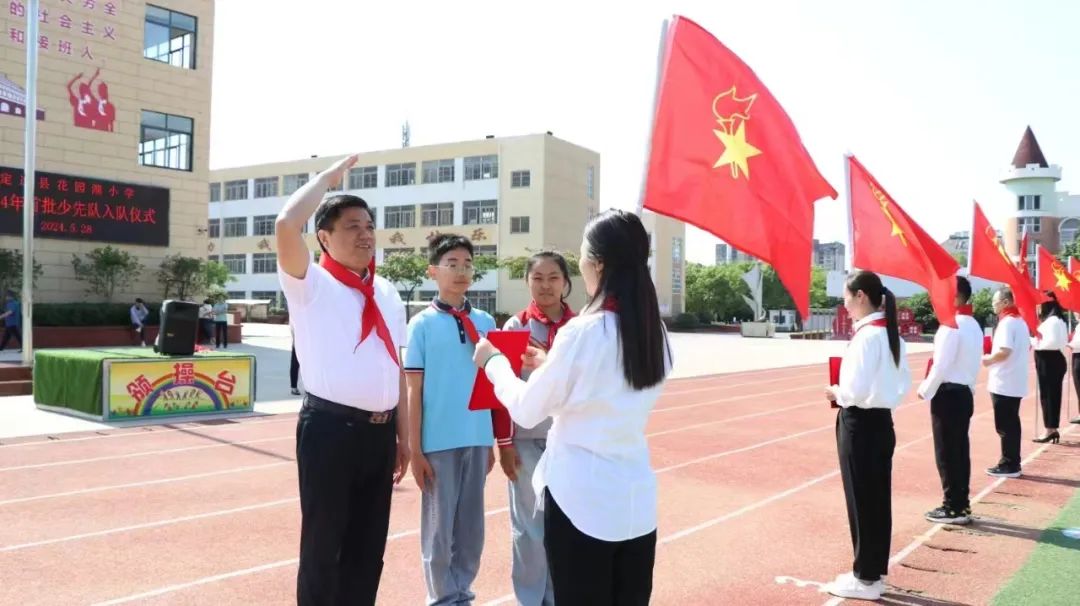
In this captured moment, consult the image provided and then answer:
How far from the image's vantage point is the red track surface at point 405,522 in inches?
170

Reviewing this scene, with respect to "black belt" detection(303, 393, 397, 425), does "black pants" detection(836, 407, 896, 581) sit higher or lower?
lower

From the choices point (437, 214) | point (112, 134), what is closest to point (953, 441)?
point (112, 134)

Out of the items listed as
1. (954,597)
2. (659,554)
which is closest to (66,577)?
(659,554)

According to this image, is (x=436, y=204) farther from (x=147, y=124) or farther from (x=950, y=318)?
(x=950, y=318)

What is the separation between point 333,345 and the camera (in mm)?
2861

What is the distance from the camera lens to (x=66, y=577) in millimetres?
4332

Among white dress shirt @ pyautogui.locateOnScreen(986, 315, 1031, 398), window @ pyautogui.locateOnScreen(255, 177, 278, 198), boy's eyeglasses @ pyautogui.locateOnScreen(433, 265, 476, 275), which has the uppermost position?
window @ pyautogui.locateOnScreen(255, 177, 278, 198)

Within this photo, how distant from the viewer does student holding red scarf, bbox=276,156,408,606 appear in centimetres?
283

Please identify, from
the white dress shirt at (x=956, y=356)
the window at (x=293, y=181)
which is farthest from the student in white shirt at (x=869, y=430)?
the window at (x=293, y=181)

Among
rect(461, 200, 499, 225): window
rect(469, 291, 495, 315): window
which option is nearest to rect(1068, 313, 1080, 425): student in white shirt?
rect(469, 291, 495, 315): window

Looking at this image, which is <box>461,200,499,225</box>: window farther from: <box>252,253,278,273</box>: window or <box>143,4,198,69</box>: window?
<box>143,4,198,69</box>: window

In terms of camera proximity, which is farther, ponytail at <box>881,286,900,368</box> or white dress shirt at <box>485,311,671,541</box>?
ponytail at <box>881,286,900,368</box>

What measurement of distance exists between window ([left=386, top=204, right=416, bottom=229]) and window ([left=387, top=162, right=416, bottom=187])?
1.47m

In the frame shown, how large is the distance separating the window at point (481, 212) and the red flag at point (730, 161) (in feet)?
146
